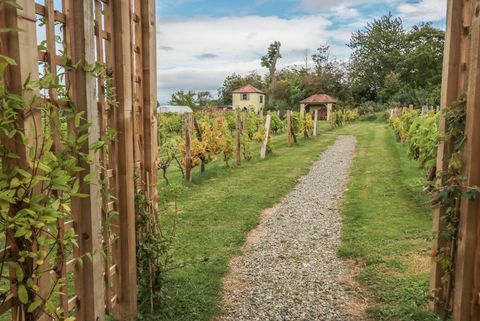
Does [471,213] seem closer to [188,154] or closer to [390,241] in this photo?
[390,241]

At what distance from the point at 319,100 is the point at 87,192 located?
4381cm

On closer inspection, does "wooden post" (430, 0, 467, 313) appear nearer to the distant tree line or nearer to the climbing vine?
the climbing vine

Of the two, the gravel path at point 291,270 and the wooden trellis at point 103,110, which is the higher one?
the wooden trellis at point 103,110

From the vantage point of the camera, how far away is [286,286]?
12.6 feet

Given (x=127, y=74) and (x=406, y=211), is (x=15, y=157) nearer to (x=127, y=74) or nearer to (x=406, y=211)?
(x=127, y=74)

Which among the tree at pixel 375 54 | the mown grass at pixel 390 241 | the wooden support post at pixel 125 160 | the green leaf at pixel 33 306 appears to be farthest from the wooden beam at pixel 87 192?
the tree at pixel 375 54

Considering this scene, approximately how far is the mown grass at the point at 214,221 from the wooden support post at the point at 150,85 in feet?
3.25

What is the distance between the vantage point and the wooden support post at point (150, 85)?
10.2 feet

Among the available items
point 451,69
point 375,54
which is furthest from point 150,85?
point 375,54

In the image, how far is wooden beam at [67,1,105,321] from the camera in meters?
2.06

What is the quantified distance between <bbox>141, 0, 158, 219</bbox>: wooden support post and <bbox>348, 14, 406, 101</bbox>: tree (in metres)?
47.3

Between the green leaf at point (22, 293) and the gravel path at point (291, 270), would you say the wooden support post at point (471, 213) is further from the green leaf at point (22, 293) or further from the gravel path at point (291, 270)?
the green leaf at point (22, 293)

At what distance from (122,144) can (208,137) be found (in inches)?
283

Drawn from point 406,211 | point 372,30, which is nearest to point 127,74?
point 406,211
